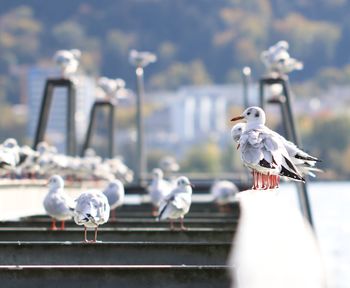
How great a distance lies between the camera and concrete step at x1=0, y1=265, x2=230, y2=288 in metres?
12.3

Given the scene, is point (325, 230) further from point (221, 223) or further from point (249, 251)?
point (249, 251)

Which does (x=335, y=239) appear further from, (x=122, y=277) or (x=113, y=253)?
(x=122, y=277)

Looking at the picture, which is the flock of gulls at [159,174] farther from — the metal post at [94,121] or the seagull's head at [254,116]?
the metal post at [94,121]

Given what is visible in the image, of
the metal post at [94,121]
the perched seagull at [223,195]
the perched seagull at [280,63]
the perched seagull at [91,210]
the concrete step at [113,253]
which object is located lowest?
the concrete step at [113,253]

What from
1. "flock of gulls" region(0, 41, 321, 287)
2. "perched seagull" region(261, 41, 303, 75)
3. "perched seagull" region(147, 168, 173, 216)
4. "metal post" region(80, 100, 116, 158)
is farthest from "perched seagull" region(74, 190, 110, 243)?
"metal post" region(80, 100, 116, 158)

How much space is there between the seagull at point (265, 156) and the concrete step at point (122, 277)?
5.00ft

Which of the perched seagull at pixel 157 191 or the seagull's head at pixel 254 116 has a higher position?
the perched seagull at pixel 157 191

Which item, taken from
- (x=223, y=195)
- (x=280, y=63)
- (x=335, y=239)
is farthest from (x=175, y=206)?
(x=335, y=239)

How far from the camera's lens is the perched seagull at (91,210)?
1633 cm

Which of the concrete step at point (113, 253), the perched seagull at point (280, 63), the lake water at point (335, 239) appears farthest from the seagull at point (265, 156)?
the perched seagull at point (280, 63)

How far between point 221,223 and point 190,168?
5427 inches

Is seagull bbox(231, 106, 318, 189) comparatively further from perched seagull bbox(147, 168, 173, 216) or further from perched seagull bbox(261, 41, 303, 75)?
perched seagull bbox(261, 41, 303, 75)

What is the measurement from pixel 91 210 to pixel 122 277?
404 centimetres

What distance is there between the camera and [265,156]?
1356 cm
